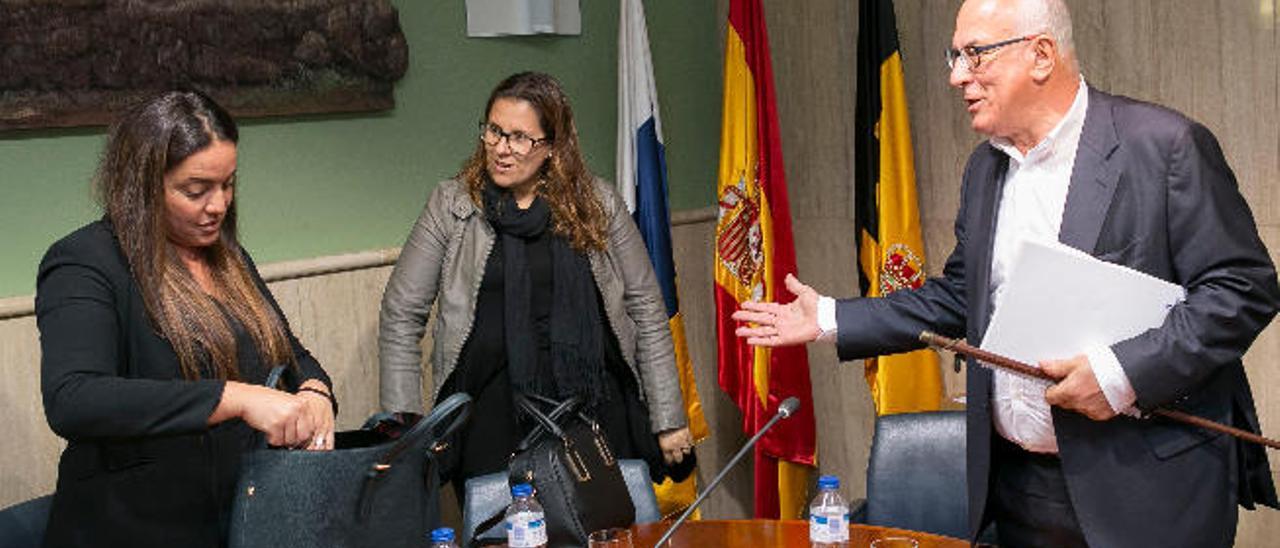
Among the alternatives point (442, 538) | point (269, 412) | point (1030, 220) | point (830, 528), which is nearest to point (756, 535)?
point (830, 528)

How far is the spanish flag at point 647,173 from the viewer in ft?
16.2

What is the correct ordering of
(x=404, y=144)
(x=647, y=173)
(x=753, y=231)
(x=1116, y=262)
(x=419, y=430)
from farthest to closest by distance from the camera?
(x=753, y=231), (x=647, y=173), (x=404, y=144), (x=1116, y=262), (x=419, y=430)

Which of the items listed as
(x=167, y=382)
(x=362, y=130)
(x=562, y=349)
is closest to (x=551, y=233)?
(x=562, y=349)

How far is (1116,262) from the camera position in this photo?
106 inches

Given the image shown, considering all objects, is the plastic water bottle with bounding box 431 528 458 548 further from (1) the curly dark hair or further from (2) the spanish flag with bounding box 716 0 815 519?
(2) the spanish flag with bounding box 716 0 815 519

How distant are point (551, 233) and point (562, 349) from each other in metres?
0.29

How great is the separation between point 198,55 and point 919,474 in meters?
2.05

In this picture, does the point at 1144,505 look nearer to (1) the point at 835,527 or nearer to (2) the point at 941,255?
(1) the point at 835,527

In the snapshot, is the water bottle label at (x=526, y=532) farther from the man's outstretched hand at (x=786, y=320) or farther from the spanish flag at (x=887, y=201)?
the spanish flag at (x=887, y=201)

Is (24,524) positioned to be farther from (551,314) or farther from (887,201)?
(887,201)

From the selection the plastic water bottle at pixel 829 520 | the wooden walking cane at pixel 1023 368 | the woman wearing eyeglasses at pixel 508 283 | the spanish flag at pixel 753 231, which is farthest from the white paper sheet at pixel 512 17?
the wooden walking cane at pixel 1023 368

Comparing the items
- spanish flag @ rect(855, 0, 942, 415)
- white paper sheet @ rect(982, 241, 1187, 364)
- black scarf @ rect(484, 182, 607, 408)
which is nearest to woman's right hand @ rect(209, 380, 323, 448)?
white paper sheet @ rect(982, 241, 1187, 364)

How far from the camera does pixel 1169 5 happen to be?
4.24m

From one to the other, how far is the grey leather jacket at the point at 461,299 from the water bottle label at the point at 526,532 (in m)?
1.12
